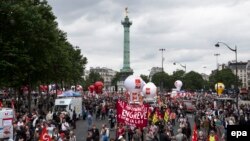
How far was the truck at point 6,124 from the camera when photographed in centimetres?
2261

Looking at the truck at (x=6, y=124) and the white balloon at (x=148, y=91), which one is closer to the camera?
the truck at (x=6, y=124)

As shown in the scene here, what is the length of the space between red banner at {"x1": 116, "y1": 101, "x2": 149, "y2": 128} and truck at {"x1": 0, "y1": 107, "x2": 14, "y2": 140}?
512 cm

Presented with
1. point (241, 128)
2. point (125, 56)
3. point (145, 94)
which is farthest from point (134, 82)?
point (125, 56)

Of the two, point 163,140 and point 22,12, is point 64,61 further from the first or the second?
point 163,140

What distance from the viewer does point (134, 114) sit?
70.7 feet

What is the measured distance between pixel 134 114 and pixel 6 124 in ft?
19.5

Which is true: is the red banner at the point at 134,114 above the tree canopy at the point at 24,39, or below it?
below

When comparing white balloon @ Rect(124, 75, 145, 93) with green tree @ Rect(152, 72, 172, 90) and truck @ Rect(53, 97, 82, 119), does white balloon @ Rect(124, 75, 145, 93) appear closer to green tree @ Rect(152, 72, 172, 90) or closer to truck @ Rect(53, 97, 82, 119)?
truck @ Rect(53, 97, 82, 119)

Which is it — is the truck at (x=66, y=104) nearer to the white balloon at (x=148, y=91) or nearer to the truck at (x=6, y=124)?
the white balloon at (x=148, y=91)

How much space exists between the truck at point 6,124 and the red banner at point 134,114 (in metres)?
5.12

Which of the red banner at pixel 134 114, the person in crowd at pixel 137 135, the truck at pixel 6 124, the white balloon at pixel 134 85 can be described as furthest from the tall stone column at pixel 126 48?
the red banner at pixel 134 114

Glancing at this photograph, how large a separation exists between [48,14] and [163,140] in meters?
23.7

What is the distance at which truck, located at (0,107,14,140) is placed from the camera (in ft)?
74.2

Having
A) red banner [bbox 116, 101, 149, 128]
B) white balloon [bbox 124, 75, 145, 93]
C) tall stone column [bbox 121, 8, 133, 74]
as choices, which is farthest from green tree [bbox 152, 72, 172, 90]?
red banner [bbox 116, 101, 149, 128]
